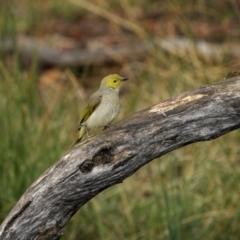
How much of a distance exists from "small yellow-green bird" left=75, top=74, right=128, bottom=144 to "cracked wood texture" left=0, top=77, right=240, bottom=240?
0.40 meters

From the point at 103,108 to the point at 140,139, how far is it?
0.59m

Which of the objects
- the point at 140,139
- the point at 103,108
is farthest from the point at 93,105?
the point at 140,139

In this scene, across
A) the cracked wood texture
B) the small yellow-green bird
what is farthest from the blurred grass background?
the cracked wood texture

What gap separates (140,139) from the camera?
412 centimetres

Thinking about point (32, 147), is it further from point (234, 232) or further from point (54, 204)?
point (54, 204)

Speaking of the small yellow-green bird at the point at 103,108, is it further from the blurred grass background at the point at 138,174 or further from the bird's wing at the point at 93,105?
the blurred grass background at the point at 138,174

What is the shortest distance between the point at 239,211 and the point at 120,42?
7.15m

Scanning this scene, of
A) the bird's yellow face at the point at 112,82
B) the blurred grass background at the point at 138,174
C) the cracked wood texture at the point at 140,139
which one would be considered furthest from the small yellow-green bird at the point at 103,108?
the blurred grass background at the point at 138,174

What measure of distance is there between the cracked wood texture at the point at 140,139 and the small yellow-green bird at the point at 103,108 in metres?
0.40

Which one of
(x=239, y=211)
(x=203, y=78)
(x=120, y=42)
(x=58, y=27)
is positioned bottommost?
(x=239, y=211)

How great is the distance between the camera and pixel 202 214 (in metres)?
6.24

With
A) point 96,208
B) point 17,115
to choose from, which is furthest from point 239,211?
point 17,115

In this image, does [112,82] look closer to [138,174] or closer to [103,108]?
[103,108]

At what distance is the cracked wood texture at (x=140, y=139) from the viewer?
409 centimetres
